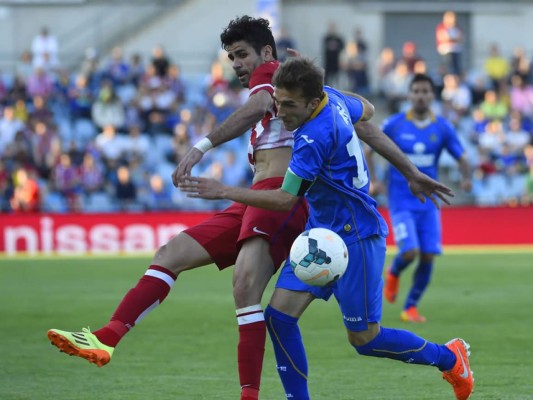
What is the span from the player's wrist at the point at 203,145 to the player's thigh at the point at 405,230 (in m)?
5.86

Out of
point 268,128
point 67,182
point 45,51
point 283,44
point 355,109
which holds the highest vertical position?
point 355,109

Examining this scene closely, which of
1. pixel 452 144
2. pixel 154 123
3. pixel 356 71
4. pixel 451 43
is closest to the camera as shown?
pixel 452 144

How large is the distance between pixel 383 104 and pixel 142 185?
770 centimetres

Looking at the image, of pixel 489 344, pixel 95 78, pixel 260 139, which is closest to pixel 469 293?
pixel 489 344

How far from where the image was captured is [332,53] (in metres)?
28.2

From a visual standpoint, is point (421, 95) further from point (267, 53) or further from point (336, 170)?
point (336, 170)

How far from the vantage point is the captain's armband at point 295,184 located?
6.68 meters

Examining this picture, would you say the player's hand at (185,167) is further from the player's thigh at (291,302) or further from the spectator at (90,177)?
the spectator at (90,177)

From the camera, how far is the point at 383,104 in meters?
29.3

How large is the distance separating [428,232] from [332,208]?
5990 mm

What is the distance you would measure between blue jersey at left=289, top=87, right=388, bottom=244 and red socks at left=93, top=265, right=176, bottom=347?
1.06m

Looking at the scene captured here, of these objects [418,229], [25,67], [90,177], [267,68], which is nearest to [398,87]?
[90,177]

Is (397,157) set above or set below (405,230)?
above

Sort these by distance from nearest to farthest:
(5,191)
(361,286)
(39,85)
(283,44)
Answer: (361,286) → (5,191) → (39,85) → (283,44)
